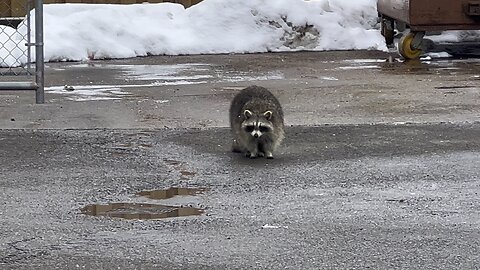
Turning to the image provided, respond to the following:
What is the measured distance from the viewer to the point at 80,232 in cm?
623

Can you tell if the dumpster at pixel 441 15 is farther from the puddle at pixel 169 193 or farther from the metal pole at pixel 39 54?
the puddle at pixel 169 193

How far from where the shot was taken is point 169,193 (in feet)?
24.0

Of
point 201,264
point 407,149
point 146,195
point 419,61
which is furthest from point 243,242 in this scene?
point 419,61

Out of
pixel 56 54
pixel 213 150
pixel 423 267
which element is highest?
pixel 423 267

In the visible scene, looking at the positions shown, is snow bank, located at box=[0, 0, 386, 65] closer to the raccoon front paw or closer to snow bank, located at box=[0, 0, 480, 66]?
snow bank, located at box=[0, 0, 480, 66]

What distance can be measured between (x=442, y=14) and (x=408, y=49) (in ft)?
2.85

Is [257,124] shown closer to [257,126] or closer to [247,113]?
[257,126]

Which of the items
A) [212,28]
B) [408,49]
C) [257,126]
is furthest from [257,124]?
[212,28]

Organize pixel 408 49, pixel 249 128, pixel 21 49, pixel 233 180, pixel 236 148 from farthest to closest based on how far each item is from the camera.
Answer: pixel 408 49 → pixel 21 49 → pixel 236 148 → pixel 249 128 → pixel 233 180

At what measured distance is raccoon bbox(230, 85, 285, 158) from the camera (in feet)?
28.4

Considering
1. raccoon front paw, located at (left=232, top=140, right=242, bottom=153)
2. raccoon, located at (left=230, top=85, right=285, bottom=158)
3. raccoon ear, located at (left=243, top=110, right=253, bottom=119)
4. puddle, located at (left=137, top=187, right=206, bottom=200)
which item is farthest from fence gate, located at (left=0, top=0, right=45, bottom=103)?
puddle, located at (left=137, top=187, right=206, bottom=200)

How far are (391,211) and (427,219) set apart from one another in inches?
11.1

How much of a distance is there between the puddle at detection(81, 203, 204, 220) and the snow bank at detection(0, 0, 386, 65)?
406 inches

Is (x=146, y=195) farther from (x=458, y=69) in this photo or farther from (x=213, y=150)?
(x=458, y=69)
